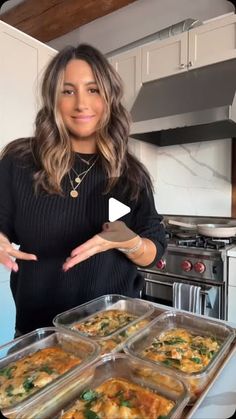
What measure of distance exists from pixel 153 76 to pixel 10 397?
2.01 metres

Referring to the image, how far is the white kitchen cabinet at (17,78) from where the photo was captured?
1690 mm

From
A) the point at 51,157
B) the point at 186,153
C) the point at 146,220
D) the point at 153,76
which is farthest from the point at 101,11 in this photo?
the point at 146,220

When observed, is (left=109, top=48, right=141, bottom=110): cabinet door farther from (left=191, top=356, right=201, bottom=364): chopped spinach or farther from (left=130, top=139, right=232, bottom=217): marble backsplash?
(left=191, top=356, right=201, bottom=364): chopped spinach

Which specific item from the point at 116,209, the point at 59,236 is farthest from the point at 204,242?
the point at 59,236

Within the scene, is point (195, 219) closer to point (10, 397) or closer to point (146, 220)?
point (146, 220)

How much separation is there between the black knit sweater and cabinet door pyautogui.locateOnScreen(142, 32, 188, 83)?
135 centimetres

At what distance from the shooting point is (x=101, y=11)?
215cm

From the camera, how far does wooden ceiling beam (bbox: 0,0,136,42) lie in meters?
2.12

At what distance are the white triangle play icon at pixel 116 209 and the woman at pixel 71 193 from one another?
0.7 inches

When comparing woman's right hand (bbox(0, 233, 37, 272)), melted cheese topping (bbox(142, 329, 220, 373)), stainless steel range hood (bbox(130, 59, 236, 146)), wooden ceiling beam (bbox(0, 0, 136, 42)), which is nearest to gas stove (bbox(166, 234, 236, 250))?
stainless steel range hood (bbox(130, 59, 236, 146))

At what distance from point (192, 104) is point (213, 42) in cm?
39

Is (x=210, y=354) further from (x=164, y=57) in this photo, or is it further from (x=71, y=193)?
(x=164, y=57)

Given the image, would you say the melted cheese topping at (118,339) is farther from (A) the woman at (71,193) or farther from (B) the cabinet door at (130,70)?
(B) the cabinet door at (130,70)

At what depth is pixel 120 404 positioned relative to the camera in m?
0.46
